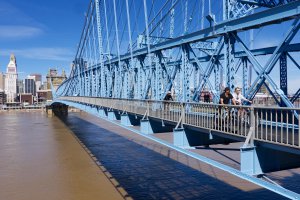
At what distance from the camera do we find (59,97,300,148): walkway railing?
7.10m

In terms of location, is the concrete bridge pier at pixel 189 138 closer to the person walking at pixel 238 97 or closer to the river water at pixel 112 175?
the person walking at pixel 238 97

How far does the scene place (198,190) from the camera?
723 inches

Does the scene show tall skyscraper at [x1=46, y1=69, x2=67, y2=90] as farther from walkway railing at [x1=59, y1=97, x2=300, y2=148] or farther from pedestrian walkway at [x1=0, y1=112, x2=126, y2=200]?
walkway railing at [x1=59, y1=97, x2=300, y2=148]

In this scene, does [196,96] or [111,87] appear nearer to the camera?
[196,96]

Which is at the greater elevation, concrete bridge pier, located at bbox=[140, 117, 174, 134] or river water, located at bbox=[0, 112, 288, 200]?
concrete bridge pier, located at bbox=[140, 117, 174, 134]

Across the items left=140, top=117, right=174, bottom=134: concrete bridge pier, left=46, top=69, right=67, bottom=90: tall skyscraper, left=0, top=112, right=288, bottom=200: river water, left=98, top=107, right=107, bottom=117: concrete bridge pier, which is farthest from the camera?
left=46, top=69, right=67, bottom=90: tall skyscraper

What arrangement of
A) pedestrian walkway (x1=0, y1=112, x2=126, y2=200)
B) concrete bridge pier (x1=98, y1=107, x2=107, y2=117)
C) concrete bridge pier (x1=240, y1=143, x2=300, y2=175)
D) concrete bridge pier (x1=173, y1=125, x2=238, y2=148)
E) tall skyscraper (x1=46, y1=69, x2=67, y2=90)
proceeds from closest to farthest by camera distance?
concrete bridge pier (x1=240, y1=143, x2=300, y2=175) → concrete bridge pier (x1=173, y1=125, x2=238, y2=148) → pedestrian walkway (x1=0, y1=112, x2=126, y2=200) → concrete bridge pier (x1=98, y1=107, x2=107, y2=117) → tall skyscraper (x1=46, y1=69, x2=67, y2=90)

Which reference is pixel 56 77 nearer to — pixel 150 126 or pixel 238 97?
pixel 150 126

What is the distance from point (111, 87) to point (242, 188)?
13.7m

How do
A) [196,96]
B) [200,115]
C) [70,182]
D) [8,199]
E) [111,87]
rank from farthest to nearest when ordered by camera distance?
[111,87] < [70,182] < [8,199] < [196,96] < [200,115]

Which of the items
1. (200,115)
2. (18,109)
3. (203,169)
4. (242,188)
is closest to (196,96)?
(200,115)

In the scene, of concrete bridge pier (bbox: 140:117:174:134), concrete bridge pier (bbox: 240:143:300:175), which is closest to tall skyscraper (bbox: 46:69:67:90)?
concrete bridge pier (bbox: 140:117:174:134)

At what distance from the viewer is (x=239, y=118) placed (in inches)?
331

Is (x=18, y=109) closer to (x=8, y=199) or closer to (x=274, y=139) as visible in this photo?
(x=8, y=199)
